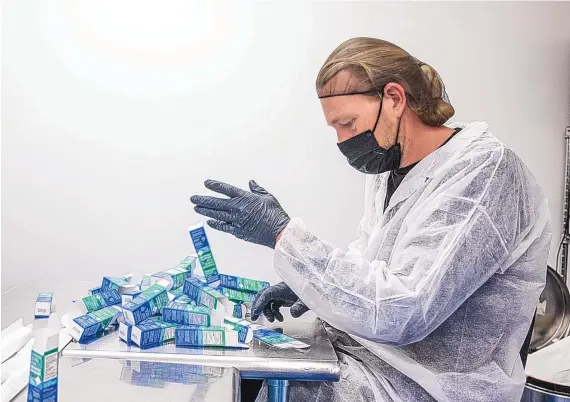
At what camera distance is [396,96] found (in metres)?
1.28

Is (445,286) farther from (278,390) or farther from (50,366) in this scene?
(50,366)

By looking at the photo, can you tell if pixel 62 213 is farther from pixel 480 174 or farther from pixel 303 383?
pixel 480 174

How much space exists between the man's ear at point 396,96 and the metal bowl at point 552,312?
1.20 meters

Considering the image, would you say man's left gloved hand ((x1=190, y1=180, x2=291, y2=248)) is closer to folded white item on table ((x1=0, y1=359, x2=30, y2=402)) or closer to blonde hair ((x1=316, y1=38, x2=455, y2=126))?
blonde hair ((x1=316, y1=38, x2=455, y2=126))

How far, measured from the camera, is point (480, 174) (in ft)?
3.68

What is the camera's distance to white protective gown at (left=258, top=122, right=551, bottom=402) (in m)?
1.07

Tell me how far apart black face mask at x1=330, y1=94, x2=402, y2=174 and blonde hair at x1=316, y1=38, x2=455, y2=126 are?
71 mm

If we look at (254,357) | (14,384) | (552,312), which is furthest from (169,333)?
(552,312)

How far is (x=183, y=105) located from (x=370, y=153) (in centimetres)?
121

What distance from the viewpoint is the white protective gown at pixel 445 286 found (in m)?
1.07

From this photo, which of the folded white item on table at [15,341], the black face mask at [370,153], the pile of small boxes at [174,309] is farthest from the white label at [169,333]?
the black face mask at [370,153]

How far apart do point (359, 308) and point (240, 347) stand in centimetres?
28

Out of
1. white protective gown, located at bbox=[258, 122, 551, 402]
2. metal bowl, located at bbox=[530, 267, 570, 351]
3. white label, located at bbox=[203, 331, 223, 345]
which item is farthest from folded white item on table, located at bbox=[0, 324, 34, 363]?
metal bowl, located at bbox=[530, 267, 570, 351]

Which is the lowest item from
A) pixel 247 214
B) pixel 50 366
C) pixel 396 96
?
pixel 50 366
